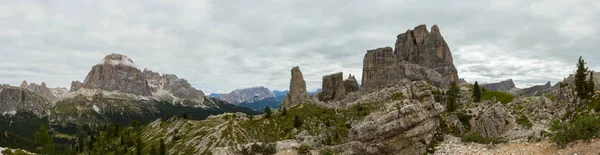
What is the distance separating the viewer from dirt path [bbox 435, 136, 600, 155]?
24.8m

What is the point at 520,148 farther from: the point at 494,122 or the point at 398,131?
the point at 494,122

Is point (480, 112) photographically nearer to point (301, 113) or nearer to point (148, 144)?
point (301, 113)

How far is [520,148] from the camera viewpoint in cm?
2858

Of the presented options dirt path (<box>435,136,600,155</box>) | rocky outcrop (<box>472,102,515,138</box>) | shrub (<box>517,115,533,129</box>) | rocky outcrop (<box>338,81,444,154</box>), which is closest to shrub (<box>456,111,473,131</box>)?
rocky outcrop (<box>472,102,515,138</box>)

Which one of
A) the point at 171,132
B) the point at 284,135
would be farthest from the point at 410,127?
the point at 171,132

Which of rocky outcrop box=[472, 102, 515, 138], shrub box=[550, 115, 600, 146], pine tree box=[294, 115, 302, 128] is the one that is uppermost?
shrub box=[550, 115, 600, 146]

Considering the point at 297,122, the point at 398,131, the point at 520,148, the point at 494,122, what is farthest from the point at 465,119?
the point at 297,122

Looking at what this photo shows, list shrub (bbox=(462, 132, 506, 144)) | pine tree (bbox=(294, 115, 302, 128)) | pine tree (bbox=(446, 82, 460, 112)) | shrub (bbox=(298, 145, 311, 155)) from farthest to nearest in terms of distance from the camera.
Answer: pine tree (bbox=(294, 115, 302, 128)) → pine tree (bbox=(446, 82, 460, 112)) → shrub (bbox=(298, 145, 311, 155)) → shrub (bbox=(462, 132, 506, 144))

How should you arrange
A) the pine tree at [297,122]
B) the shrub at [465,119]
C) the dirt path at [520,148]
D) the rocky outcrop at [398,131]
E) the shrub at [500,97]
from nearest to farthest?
the dirt path at [520,148]
the rocky outcrop at [398,131]
the shrub at [465,119]
the shrub at [500,97]
the pine tree at [297,122]

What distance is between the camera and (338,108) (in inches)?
7111

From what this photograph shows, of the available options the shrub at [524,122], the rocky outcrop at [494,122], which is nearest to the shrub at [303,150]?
the rocky outcrop at [494,122]

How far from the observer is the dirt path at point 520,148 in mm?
24788

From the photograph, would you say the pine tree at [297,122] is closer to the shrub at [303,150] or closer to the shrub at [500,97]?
the shrub at [500,97]

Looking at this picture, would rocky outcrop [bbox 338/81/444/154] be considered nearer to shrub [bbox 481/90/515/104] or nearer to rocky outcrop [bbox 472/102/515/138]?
rocky outcrop [bbox 472/102/515/138]
